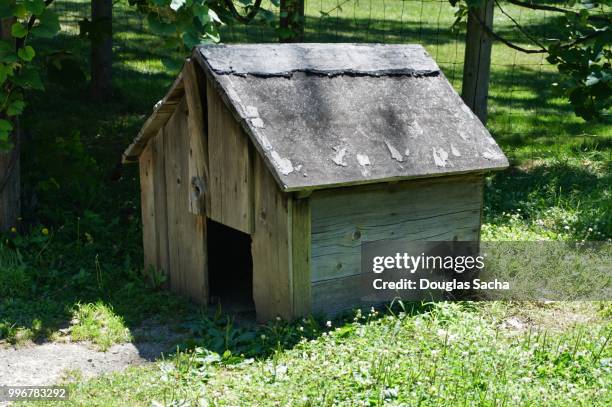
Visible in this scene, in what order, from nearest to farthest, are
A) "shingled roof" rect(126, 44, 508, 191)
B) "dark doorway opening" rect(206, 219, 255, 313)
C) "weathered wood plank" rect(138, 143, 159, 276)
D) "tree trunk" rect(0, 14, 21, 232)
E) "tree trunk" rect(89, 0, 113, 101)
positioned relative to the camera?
"shingled roof" rect(126, 44, 508, 191) → "dark doorway opening" rect(206, 219, 255, 313) → "weathered wood plank" rect(138, 143, 159, 276) → "tree trunk" rect(0, 14, 21, 232) → "tree trunk" rect(89, 0, 113, 101)

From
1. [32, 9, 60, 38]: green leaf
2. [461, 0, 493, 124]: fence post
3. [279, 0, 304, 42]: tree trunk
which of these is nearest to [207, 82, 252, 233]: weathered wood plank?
[32, 9, 60, 38]: green leaf

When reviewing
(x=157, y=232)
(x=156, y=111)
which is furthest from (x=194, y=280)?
(x=156, y=111)

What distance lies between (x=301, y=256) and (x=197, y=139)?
107 cm

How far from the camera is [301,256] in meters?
4.86

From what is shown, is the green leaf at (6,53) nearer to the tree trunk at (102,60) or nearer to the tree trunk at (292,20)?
the tree trunk at (292,20)

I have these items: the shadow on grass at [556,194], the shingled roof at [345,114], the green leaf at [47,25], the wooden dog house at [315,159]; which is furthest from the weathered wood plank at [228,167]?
the shadow on grass at [556,194]

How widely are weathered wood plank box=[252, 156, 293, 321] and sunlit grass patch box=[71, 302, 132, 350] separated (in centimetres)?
91

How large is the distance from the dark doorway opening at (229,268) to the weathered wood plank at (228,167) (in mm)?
780

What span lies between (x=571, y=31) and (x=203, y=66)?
10.4 ft

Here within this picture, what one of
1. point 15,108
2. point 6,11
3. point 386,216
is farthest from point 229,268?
point 6,11

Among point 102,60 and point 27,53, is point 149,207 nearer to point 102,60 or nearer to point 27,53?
point 27,53

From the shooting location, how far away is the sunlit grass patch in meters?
5.17

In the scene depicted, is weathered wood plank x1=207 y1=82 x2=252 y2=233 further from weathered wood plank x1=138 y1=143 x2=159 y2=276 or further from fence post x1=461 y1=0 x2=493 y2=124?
fence post x1=461 y1=0 x2=493 y2=124

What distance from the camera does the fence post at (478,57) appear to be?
25.8 feet
